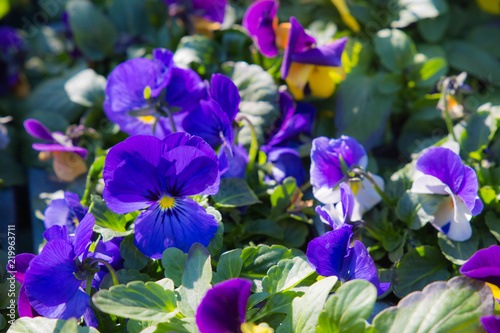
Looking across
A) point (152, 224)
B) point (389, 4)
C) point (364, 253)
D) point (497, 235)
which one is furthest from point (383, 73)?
point (152, 224)

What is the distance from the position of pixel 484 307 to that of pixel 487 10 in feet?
3.65

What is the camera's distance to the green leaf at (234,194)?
3.01 ft

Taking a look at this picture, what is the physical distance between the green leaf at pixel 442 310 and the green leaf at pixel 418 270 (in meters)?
0.22

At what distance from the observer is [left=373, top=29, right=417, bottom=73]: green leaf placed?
1287mm

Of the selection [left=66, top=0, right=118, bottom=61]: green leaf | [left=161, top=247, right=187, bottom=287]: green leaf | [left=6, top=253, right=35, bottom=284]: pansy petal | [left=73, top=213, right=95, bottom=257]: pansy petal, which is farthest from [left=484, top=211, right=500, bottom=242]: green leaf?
[left=66, top=0, right=118, bottom=61]: green leaf

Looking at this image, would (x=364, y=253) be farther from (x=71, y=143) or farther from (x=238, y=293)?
(x=71, y=143)

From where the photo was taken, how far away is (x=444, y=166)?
2.85ft

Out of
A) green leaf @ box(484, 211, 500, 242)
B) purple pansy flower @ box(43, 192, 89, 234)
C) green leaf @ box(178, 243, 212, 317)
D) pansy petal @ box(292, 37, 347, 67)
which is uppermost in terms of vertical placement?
pansy petal @ box(292, 37, 347, 67)

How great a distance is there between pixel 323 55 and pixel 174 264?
1.89 feet

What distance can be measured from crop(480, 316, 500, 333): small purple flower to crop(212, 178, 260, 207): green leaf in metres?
0.42

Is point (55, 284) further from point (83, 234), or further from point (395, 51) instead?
point (395, 51)

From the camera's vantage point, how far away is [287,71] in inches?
43.9

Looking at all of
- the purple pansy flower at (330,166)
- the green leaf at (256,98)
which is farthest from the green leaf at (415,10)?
the purple pansy flower at (330,166)

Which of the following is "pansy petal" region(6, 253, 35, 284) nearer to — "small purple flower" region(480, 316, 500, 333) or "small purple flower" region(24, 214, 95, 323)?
"small purple flower" region(24, 214, 95, 323)
